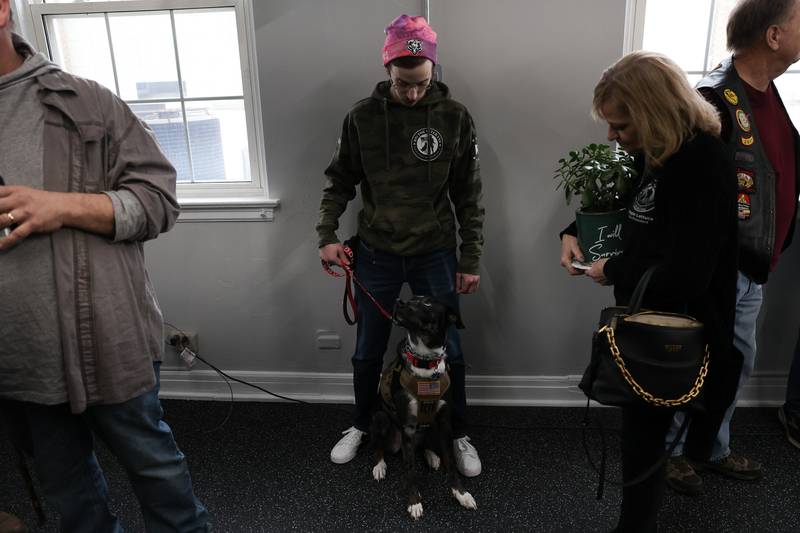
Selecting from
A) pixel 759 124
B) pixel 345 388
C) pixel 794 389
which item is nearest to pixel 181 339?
pixel 345 388

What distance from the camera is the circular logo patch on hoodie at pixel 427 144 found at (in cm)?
177

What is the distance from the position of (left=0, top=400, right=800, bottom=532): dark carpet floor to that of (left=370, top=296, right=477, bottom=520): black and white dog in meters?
0.08

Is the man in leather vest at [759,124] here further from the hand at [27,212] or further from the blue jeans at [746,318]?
the hand at [27,212]

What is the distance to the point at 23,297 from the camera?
0.96 meters

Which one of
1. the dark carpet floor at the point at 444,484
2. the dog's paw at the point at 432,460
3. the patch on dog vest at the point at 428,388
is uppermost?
the patch on dog vest at the point at 428,388

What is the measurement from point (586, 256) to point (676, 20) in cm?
136

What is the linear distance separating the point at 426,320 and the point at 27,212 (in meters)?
1.16

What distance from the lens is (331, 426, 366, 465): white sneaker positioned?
200 centimetres

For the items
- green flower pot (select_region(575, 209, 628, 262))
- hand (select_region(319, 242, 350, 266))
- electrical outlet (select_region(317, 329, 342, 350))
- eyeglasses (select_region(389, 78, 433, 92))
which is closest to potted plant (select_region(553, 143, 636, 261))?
green flower pot (select_region(575, 209, 628, 262))

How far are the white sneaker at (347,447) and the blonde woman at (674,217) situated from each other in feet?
3.77

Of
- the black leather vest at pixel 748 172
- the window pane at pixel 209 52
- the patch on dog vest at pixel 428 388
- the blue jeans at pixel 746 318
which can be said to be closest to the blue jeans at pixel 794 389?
the blue jeans at pixel 746 318

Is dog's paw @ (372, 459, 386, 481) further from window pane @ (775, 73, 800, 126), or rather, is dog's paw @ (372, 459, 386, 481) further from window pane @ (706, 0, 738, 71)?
window pane @ (775, 73, 800, 126)

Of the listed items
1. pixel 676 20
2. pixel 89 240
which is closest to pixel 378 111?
pixel 89 240

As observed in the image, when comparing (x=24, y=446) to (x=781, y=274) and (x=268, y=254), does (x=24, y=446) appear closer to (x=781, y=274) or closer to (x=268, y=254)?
(x=268, y=254)
